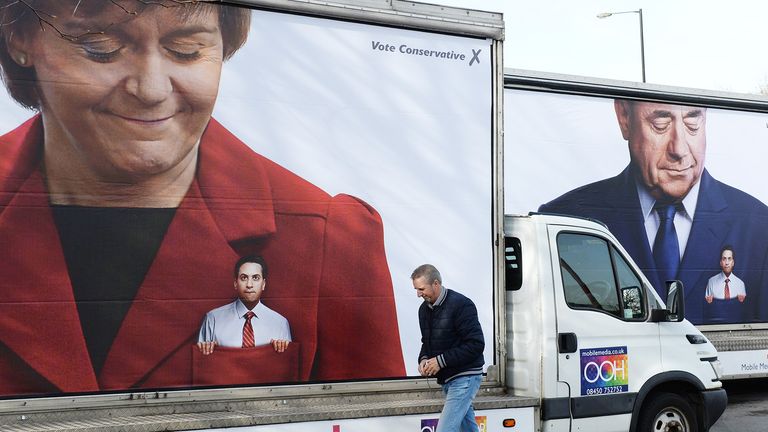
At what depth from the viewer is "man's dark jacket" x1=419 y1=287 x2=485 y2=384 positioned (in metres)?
7.50

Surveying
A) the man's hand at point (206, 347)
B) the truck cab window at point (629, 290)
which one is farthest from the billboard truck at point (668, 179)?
the man's hand at point (206, 347)

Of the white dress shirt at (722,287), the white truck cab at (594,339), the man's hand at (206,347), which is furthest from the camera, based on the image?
the white dress shirt at (722,287)

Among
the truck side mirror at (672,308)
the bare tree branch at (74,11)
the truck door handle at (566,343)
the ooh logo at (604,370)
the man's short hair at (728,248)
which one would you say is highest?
the bare tree branch at (74,11)

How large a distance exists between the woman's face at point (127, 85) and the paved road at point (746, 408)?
294 inches

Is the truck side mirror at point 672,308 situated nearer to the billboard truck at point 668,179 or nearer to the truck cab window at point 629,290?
the truck cab window at point 629,290

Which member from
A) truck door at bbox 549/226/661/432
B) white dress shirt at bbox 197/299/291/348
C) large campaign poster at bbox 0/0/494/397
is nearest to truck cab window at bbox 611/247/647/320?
truck door at bbox 549/226/661/432

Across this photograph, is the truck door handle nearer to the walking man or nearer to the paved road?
the walking man

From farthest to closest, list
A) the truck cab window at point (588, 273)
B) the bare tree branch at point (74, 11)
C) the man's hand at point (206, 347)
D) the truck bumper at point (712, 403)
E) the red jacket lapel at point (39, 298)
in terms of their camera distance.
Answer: the truck bumper at point (712, 403) → the truck cab window at point (588, 273) → the man's hand at point (206, 347) → the bare tree branch at point (74, 11) → the red jacket lapel at point (39, 298)

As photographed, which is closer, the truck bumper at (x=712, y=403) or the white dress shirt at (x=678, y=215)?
the truck bumper at (x=712, y=403)

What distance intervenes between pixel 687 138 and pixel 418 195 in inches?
228

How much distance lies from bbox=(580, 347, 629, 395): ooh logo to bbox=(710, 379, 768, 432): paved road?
355cm

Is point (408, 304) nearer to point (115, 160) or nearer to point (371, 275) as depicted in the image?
point (371, 275)

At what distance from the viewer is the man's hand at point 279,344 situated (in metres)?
7.26

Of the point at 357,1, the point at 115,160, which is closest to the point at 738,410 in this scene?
the point at 357,1
